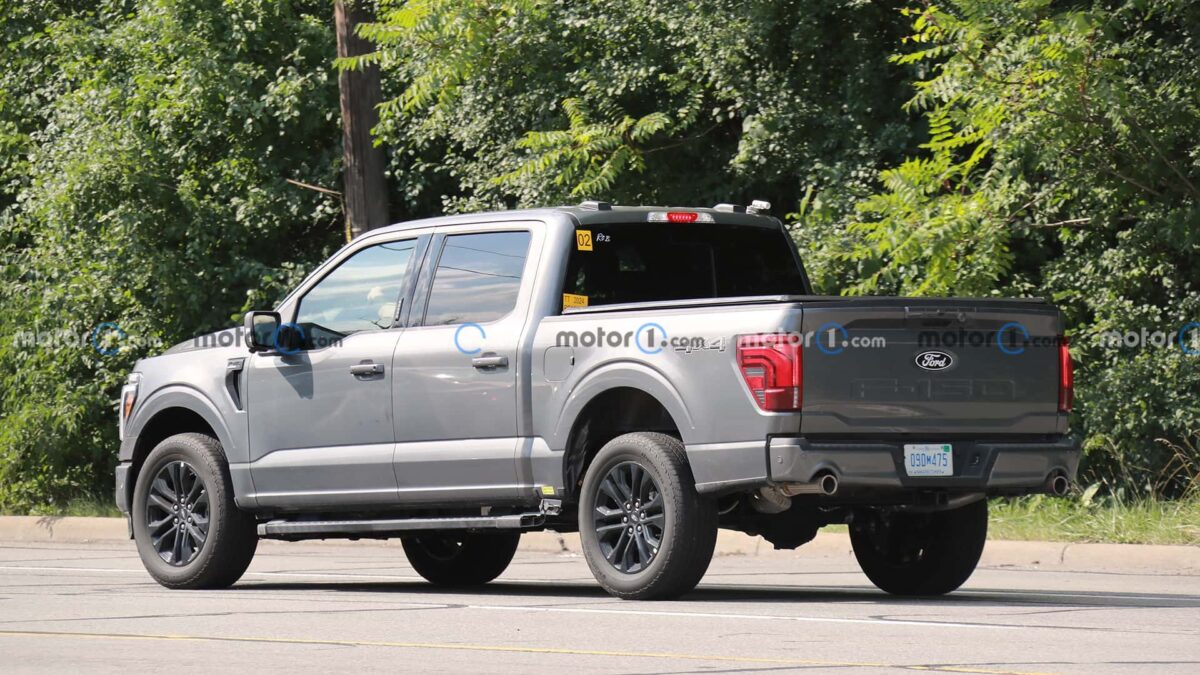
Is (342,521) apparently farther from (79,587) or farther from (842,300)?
(842,300)

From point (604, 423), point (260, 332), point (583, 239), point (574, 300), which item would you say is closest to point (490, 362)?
point (574, 300)

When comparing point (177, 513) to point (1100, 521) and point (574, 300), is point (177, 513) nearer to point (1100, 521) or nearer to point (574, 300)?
point (574, 300)

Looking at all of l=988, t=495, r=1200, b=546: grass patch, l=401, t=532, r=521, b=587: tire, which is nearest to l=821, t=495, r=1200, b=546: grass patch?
l=988, t=495, r=1200, b=546: grass patch

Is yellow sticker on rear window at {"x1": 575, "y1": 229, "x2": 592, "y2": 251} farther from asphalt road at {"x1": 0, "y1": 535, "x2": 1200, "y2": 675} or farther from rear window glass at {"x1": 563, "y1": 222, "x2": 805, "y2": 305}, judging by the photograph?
asphalt road at {"x1": 0, "y1": 535, "x2": 1200, "y2": 675}

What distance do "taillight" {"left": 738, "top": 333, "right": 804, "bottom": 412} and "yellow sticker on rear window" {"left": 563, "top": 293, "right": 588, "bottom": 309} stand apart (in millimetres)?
1443

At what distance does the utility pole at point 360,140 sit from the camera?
18812 millimetres

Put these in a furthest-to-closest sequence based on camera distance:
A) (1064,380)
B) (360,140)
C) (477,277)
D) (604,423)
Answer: (360,140)
(477,277)
(604,423)
(1064,380)

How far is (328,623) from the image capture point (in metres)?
8.60

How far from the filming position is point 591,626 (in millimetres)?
8266

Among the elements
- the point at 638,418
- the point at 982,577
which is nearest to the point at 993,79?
the point at 982,577

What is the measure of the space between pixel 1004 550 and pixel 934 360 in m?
4.42

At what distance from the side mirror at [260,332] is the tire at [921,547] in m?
3.58

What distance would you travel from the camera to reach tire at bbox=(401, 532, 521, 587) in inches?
465

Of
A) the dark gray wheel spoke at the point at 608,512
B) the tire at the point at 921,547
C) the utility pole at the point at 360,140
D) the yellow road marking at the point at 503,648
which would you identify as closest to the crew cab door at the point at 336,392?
the dark gray wheel spoke at the point at 608,512
